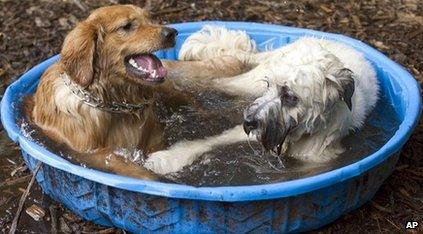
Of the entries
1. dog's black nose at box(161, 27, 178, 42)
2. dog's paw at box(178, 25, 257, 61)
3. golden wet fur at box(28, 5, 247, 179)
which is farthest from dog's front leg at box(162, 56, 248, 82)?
dog's black nose at box(161, 27, 178, 42)

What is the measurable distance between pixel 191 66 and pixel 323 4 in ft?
8.19

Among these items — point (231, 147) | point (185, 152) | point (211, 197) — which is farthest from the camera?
point (231, 147)

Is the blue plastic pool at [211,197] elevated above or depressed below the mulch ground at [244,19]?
above

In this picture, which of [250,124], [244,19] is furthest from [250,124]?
[244,19]

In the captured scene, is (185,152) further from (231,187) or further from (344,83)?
(344,83)

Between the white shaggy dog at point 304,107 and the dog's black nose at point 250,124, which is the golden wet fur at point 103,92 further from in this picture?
the dog's black nose at point 250,124

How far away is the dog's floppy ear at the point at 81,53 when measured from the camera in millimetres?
4898

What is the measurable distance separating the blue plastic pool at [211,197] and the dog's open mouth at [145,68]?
89 cm

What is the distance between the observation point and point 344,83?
4980 millimetres

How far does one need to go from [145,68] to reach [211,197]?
1.30 metres

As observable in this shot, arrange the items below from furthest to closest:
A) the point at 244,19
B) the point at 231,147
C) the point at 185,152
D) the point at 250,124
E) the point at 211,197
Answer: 1. the point at 244,19
2. the point at 231,147
3. the point at 185,152
4. the point at 250,124
5. the point at 211,197

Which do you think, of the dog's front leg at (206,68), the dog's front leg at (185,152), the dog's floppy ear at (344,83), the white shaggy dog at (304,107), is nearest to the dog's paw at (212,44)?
the dog's front leg at (206,68)

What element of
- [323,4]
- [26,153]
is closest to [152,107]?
[26,153]

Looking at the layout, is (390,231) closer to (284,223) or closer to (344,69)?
(284,223)
